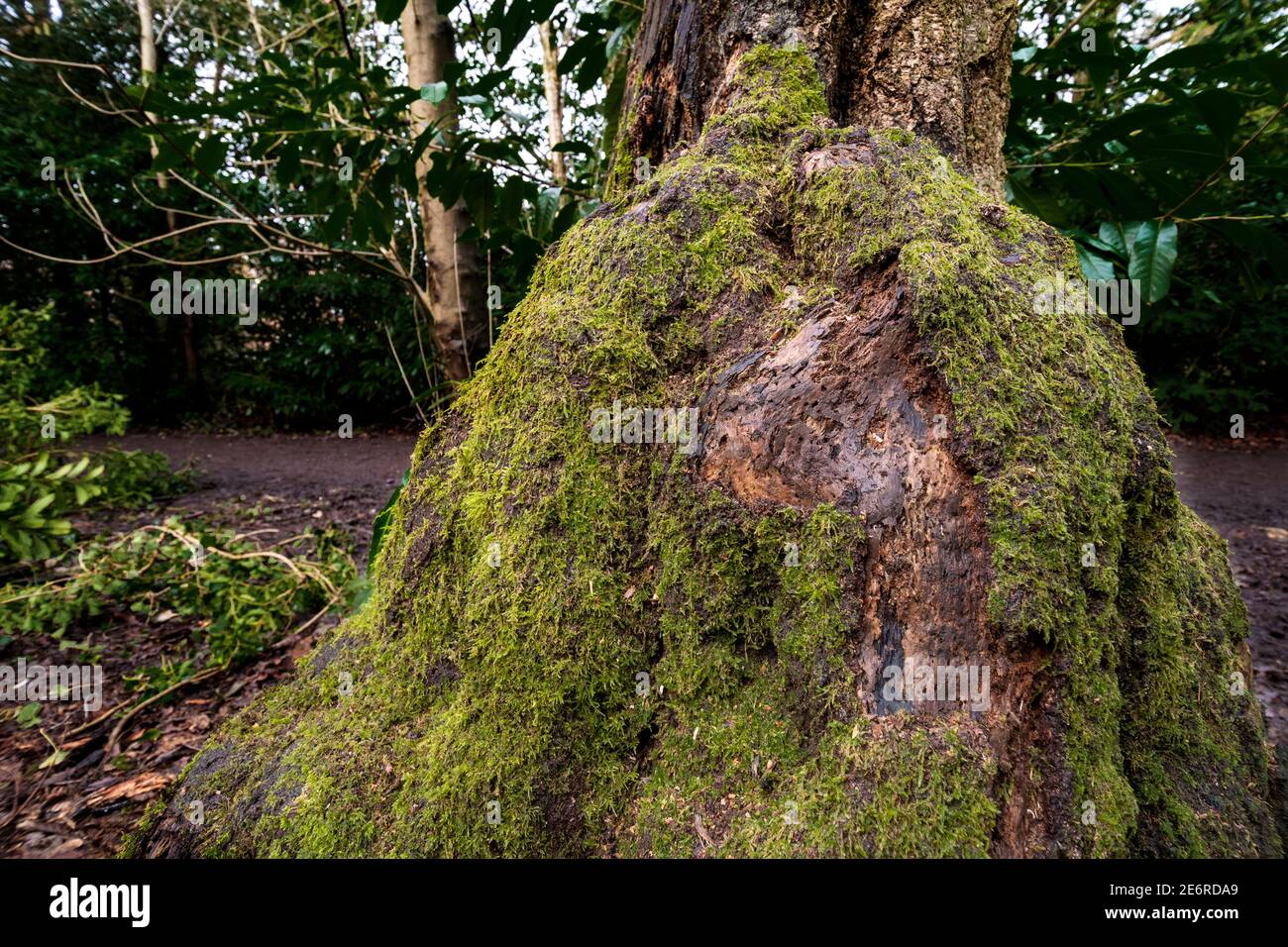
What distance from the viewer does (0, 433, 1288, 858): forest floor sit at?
204 centimetres

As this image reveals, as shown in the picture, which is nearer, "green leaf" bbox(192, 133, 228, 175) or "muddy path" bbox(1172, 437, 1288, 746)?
"green leaf" bbox(192, 133, 228, 175)

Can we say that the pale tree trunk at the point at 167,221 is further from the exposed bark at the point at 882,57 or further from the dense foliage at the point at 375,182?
the exposed bark at the point at 882,57

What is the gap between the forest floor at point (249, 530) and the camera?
6.69 ft

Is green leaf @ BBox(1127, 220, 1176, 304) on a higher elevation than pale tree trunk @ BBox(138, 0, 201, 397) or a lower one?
lower

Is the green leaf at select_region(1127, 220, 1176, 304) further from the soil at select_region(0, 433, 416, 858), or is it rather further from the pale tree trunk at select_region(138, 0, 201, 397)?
the pale tree trunk at select_region(138, 0, 201, 397)

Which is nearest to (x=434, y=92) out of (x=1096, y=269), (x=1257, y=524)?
(x=1096, y=269)

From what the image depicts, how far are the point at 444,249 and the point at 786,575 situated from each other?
252 cm

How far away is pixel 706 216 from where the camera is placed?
148cm

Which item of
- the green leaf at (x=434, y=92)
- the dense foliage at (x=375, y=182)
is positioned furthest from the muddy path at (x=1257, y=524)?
the green leaf at (x=434, y=92)

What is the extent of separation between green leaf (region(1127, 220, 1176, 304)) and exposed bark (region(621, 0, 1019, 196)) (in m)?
0.59

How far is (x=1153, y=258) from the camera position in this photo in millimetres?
1938

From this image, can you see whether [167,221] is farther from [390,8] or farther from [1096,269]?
[1096,269]

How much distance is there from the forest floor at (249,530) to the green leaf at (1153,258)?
5.31 ft

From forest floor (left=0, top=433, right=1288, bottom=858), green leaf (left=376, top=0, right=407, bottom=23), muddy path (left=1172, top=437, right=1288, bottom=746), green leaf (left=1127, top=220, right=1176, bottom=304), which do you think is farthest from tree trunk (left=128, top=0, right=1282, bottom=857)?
muddy path (left=1172, top=437, right=1288, bottom=746)
